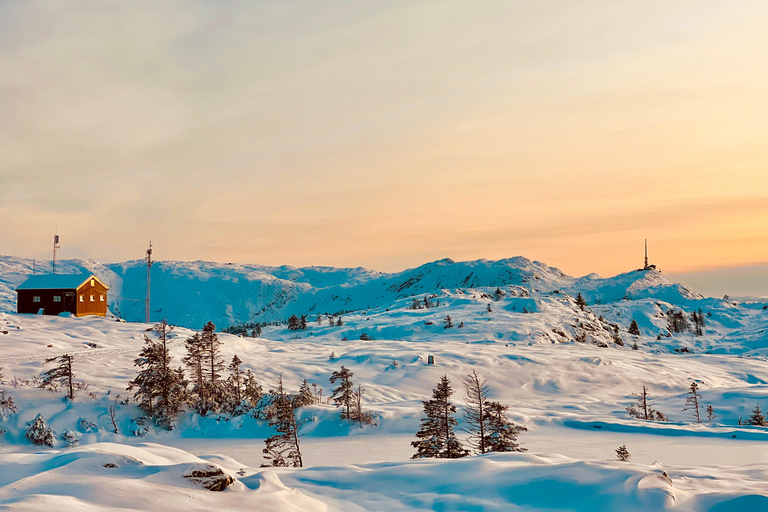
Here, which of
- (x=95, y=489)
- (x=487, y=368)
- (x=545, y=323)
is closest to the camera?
(x=95, y=489)

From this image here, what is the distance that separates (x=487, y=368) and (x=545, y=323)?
35086mm

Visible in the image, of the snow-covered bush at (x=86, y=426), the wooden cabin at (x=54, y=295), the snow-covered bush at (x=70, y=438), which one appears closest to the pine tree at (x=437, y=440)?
the snow-covered bush at (x=70, y=438)

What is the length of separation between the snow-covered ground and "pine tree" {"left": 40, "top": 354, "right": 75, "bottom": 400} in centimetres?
73

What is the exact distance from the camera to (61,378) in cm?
3303

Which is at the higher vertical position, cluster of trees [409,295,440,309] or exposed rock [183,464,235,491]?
cluster of trees [409,295,440,309]

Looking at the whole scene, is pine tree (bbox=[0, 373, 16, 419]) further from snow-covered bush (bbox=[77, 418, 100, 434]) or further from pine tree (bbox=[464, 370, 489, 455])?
pine tree (bbox=[464, 370, 489, 455])

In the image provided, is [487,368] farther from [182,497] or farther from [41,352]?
[182,497]

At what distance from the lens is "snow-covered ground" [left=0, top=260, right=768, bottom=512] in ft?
36.8

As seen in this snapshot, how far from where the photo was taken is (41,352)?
134 ft

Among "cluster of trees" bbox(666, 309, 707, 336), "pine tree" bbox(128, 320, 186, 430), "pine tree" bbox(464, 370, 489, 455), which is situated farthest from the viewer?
"cluster of trees" bbox(666, 309, 707, 336)

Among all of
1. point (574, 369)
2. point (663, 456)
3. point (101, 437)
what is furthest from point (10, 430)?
point (574, 369)

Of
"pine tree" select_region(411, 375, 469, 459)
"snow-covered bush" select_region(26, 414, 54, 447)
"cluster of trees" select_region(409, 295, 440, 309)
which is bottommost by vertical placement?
"snow-covered bush" select_region(26, 414, 54, 447)

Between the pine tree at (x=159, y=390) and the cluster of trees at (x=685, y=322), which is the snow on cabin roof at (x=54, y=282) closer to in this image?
the pine tree at (x=159, y=390)

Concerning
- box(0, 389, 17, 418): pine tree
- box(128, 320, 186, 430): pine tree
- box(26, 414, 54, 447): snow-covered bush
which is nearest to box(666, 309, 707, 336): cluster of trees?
box(128, 320, 186, 430): pine tree
